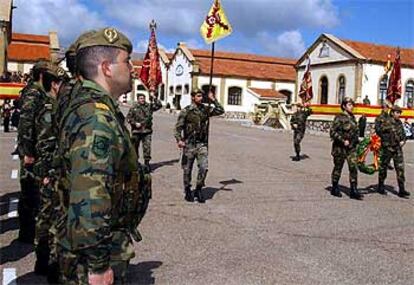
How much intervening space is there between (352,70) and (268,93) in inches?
579

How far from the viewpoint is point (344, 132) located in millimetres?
10164

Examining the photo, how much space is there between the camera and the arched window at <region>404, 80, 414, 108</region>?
1914 inches

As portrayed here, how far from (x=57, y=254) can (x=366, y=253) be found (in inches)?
182

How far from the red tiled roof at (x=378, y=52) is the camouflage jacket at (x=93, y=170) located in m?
46.6

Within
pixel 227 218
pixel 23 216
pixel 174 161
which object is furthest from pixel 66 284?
pixel 174 161

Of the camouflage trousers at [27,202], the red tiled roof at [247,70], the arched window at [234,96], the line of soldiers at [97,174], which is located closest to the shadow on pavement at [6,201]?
the camouflage trousers at [27,202]

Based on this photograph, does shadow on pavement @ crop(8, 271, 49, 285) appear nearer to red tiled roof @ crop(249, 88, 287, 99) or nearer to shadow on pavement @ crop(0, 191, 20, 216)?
shadow on pavement @ crop(0, 191, 20, 216)

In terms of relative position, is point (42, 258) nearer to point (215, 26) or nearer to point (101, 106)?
point (101, 106)

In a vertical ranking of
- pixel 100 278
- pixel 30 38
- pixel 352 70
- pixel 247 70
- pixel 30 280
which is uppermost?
pixel 30 38

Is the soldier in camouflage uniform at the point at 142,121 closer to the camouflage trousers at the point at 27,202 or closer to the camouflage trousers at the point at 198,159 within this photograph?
the camouflage trousers at the point at 198,159

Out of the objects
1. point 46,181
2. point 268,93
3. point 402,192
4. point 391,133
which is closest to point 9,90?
point 391,133

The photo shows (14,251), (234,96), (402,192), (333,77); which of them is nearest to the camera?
(14,251)

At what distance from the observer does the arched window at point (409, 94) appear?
160 feet

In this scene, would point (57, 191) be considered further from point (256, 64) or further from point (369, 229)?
point (256, 64)
